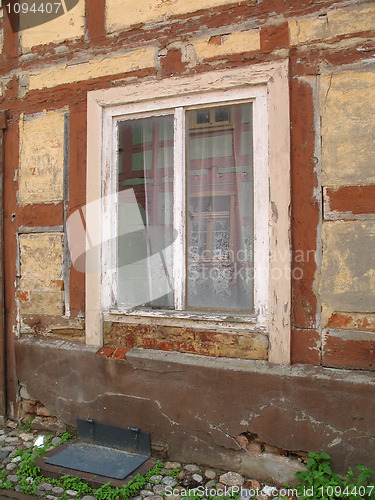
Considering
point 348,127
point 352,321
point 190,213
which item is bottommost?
point 352,321

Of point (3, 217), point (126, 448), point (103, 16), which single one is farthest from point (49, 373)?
point (103, 16)

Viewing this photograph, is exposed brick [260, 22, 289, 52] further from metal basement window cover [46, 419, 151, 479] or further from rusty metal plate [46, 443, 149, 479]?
rusty metal plate [46, 443, 149, 479]

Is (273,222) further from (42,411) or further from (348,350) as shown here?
(42,411)

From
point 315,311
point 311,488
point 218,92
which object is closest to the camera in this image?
point 311,488

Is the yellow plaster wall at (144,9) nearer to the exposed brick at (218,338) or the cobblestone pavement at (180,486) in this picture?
the exposed brick at (218,338)

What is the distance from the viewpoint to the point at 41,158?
3707 mm

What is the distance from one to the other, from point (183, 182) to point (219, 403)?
1693mm

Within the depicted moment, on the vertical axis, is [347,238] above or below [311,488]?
above

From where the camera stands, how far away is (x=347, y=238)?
8.89 feet

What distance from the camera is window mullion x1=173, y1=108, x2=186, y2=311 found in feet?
10.6

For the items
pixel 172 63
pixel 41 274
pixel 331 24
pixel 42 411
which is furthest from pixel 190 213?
pixel 42 411

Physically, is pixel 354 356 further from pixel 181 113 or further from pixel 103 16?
pixel 103 16

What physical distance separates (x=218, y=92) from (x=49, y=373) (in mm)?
2738

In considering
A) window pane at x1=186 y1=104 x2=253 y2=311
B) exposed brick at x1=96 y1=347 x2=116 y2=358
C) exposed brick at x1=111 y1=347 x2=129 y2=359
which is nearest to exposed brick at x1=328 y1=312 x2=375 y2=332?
window pane at x1=186 y1=104 x2=253 y2=311
